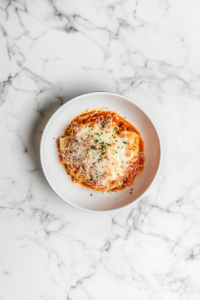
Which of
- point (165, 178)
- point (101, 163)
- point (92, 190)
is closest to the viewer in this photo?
point (101, 163)

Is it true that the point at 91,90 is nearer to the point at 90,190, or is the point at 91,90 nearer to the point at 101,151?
the point at 101,151

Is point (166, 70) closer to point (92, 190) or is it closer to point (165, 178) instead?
point (165, 178)

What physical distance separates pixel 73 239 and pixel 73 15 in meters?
2.75

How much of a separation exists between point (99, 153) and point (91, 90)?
843 millimetres

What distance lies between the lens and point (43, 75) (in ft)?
9.84

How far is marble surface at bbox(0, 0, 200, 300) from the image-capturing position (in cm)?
300

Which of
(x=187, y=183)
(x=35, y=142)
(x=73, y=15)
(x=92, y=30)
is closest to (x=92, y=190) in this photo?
(x=35, y=142)

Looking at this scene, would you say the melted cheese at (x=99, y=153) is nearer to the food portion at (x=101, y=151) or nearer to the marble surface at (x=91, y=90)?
the food portion at (x=101, y=151)

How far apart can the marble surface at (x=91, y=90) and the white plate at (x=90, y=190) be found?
0.23 meters

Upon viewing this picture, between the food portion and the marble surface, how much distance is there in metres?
0.37

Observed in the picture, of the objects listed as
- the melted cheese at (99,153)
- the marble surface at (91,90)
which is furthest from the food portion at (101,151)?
the marble surface at (91,90)

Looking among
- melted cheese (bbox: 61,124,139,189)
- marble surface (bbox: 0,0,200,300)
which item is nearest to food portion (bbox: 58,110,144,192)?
melted cheese (bbox: 61,124,139,189)

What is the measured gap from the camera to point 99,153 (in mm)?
2695

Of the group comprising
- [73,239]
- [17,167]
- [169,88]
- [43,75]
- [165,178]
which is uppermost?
[169,88]
